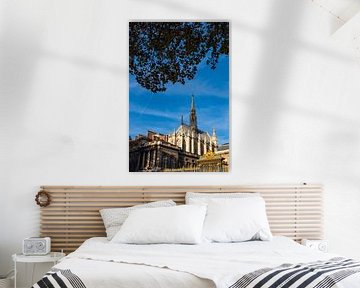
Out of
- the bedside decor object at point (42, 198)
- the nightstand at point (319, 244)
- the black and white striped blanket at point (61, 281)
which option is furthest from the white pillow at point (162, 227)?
the black and white striped blanket at point (61, 281)

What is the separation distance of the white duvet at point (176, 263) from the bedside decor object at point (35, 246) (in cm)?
64

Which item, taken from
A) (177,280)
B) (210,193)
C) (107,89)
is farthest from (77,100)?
(177,280)

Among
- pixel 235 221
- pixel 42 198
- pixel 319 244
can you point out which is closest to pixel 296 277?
pixel 235 221

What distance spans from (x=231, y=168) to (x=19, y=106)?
2061 millimetres

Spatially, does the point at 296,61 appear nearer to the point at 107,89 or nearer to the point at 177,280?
the point at 107,89

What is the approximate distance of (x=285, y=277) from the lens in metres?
3.03

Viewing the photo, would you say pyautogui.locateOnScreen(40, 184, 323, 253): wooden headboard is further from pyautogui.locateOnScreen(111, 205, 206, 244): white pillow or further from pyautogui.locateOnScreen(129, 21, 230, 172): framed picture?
pyautogui.locateOnScreen(111, 205, 206, 244): white pillow

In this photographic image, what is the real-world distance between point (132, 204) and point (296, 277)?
240 centimetres

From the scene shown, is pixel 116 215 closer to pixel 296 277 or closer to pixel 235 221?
pixel 235 221

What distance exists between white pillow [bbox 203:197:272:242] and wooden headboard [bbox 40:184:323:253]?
1.14 ft

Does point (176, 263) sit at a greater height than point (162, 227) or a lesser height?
lesser

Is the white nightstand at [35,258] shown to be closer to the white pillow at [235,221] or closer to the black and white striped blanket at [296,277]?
the white pillow at [235,221]

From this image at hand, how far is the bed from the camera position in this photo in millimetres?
3070

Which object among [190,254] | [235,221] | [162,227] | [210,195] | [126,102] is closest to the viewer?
[190,254]
